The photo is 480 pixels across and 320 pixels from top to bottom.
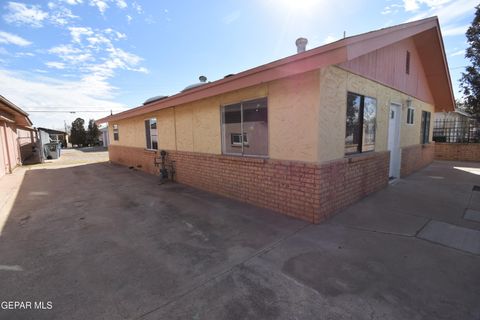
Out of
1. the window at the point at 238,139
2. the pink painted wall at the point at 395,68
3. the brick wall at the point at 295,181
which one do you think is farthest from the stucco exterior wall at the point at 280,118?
the pink painted wall at the point at 395,68

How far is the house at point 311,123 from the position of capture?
4.04 m

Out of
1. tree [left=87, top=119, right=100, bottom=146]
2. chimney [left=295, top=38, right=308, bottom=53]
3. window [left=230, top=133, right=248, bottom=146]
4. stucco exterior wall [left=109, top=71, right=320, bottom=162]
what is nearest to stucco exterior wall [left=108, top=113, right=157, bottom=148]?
stucco exterior wall [left=109, top=71, right=320, bottom=162]

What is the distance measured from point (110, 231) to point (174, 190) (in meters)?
3.00

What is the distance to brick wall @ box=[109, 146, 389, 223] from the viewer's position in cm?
420

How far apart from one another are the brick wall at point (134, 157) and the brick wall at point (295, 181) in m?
3.80

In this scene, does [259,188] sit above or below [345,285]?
above

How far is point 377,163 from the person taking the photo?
608 cm

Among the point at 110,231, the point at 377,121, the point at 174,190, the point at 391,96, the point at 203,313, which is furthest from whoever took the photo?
the point at 174,190

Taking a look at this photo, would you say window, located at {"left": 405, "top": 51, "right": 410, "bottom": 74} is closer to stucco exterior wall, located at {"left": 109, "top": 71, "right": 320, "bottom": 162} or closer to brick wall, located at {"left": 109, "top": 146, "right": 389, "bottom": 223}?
brick wall, located at {"left": 109, "top": 146, "right": 389, "bottom": 223}

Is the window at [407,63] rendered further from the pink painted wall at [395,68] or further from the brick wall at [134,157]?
the brick wall at [134,157]

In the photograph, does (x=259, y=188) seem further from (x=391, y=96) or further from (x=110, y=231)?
(x=391, y=96)

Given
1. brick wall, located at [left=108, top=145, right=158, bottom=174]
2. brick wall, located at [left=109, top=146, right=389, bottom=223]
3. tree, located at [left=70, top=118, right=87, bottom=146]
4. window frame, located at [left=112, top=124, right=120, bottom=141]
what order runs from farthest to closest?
tree, located at [left=70, top=118, right=87, bottom=146] → window frame, located at [left=112, top=124, right=120, bottom=141] → brick wall, located at [left=108, top=145, right=158, bottom=174] → brick wall, located at [left=109, top=146, right=389, bottom=223]

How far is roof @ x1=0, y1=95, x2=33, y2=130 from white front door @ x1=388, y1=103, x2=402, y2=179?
12830 mm

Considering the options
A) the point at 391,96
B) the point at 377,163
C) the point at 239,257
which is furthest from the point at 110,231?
the point at 391,96
